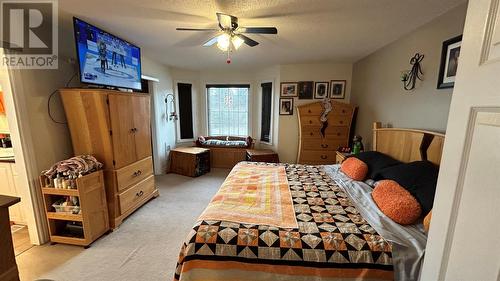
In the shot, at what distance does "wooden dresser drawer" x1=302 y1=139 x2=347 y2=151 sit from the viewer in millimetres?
3926

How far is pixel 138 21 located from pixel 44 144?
5.39ft

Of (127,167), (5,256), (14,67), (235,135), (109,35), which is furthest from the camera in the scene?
(235,135)

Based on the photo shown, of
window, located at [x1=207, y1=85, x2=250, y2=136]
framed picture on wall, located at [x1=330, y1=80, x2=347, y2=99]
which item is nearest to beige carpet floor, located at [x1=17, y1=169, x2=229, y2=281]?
window, located at [x1=207, y1=85, x2=250, y2=136]

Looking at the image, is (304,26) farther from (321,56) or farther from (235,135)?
(235,135)

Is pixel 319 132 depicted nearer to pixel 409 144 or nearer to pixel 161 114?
pixel 409 144

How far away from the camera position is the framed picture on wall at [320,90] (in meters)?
4.15

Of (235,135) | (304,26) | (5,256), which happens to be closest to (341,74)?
(304,26)

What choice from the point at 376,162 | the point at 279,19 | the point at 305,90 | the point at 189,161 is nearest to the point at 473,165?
the point at 376,162

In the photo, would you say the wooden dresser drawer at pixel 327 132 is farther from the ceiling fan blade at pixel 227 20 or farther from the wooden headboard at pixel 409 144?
the ceiling fan blade at pixel 227 20

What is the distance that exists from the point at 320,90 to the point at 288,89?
65 cm

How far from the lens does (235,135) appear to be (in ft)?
17.4

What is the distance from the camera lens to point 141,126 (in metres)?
2.85

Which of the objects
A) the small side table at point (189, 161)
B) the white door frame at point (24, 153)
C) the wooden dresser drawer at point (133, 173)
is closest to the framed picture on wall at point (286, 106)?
the small side table at point (189, 161)

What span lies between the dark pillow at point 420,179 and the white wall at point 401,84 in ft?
1.64
